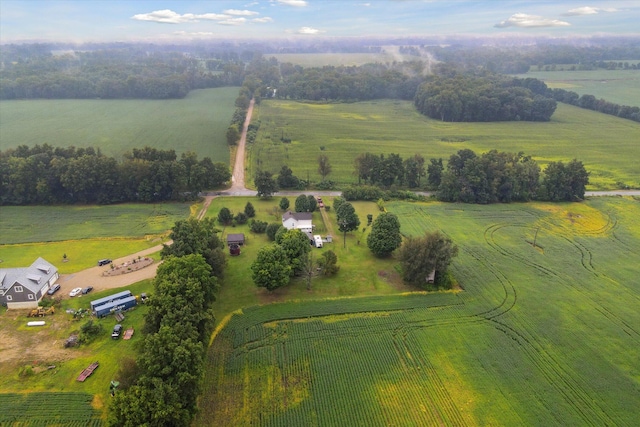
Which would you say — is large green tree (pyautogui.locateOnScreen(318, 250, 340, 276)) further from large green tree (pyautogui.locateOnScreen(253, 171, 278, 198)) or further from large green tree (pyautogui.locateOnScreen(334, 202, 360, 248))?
large green tree (pyautogui.locateOnScreen(253, 171, 278, 198))

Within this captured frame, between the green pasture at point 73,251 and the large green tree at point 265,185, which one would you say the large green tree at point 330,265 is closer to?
the green pasture at point 73,251

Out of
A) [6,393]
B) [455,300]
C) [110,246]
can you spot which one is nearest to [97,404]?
[6,393]

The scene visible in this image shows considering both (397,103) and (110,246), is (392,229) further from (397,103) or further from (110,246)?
(397,103)

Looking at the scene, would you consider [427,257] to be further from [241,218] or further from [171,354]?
[241,218]

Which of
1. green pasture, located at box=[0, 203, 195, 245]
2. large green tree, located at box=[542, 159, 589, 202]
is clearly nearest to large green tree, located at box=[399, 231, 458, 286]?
Answer: green pasture, located at box=[0, 203, 195, 245]

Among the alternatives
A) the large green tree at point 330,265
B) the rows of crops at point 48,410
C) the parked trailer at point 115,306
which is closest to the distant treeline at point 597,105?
the large green tree at point 330,265

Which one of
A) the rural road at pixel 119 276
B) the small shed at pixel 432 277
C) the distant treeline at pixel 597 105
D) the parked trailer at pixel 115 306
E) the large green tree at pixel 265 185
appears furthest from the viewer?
the distant treeline at pixel 597 105

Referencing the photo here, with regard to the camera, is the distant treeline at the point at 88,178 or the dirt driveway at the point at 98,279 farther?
the distant treeline at the point at 88,178
